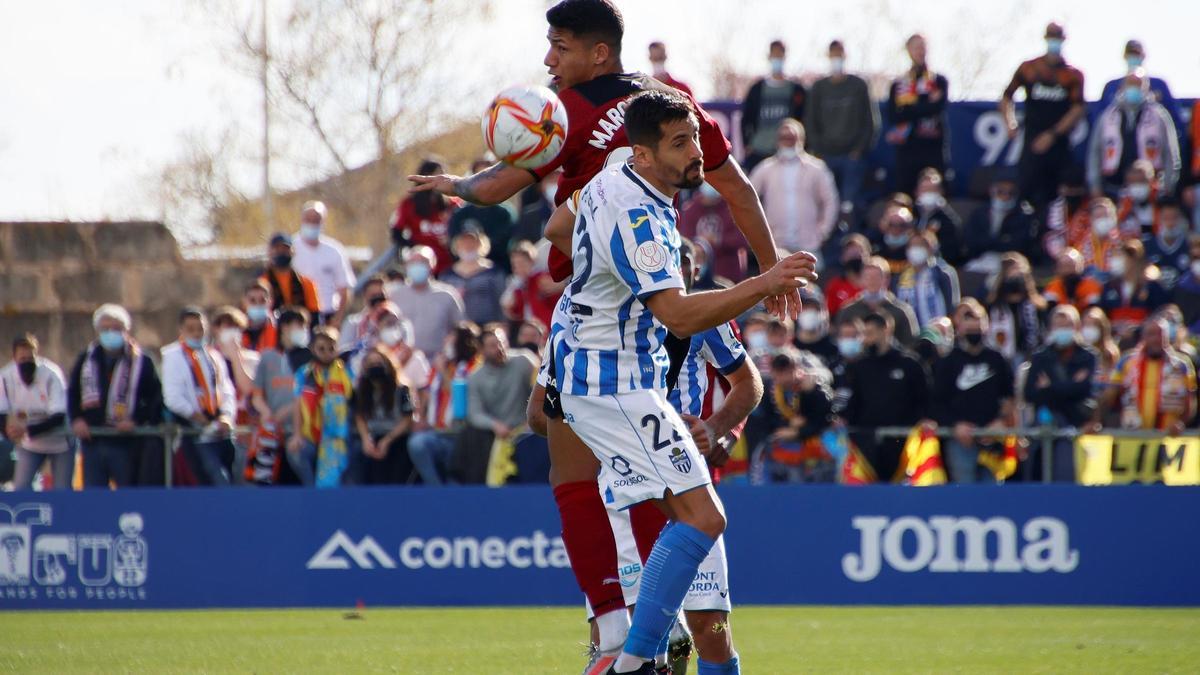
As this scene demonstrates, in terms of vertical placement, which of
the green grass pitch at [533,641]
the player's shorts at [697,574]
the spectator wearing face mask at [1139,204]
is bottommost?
the green grass pitch at [533,641]

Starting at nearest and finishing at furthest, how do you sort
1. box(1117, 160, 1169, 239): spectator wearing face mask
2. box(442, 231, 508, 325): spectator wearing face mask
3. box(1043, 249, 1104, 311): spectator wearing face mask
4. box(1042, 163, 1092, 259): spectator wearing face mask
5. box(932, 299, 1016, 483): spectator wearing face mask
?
box(932, 299, 1016, 483): spectator wearing face mask < box(1043, 249, 1104, 311): spectator wearing face mask < box(442, 231, 508, 325): spectator wearing face mask < box(1117, 160, 1169, 239): spectator wearing face mask < box(1042, 163, 1092, 259): spectator wearing face mask

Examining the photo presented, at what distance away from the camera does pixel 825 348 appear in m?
14.7

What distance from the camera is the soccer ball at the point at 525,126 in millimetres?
6754

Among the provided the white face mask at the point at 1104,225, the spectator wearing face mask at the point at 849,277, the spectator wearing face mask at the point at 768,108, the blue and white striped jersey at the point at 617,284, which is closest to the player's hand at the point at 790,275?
the blue and white striped jersey at the point at 617,284

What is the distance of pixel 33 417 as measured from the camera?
48.9 feet

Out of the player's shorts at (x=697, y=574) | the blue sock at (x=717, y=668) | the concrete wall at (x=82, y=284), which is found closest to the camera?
the blue sock at (x=717, y=668)

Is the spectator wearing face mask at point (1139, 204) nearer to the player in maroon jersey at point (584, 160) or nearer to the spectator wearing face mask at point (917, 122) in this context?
the spectator wearing face mask at point (917, 122)

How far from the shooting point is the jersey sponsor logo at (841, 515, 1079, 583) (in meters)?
13.1

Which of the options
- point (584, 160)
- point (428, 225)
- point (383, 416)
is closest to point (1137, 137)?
point (428, 225)

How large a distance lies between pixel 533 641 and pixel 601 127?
13.1 ft

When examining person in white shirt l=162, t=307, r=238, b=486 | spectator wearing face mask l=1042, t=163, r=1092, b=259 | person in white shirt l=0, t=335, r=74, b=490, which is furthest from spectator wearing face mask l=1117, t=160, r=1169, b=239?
person in white shirt l=0, t=335, r=74, b=490

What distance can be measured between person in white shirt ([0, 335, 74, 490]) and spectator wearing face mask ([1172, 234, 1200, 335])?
9.63 metres

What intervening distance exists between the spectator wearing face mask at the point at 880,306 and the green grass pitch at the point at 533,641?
2903 mm

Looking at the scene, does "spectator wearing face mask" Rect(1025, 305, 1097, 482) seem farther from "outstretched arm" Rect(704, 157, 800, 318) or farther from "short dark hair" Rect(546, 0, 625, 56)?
"short dark hair" Rect(546, 0, 625, 56)
